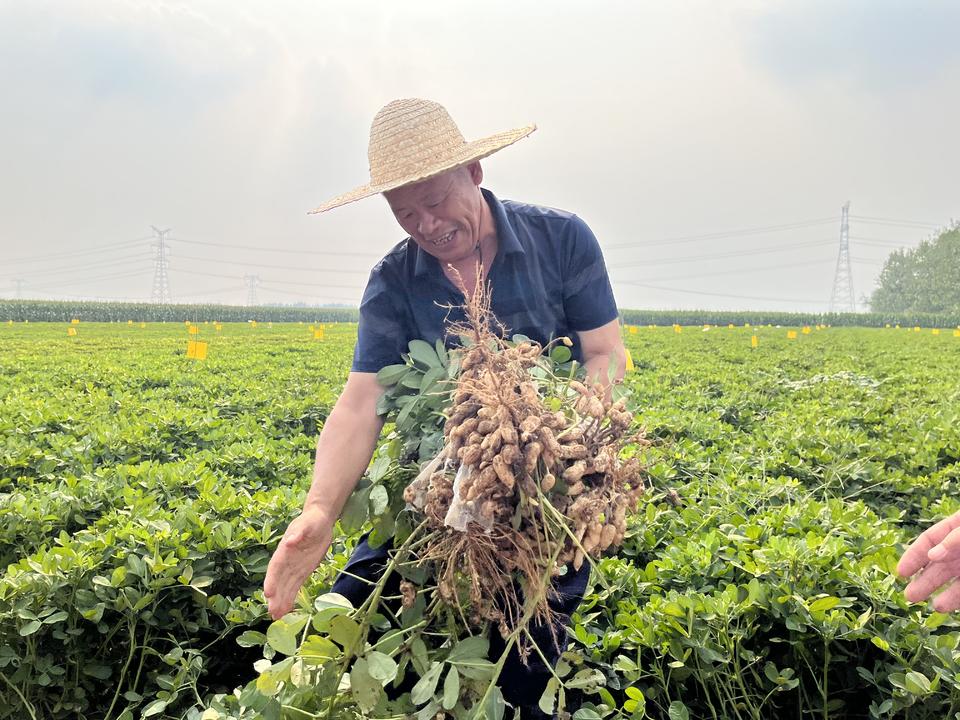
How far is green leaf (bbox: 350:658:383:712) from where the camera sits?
4.94ft

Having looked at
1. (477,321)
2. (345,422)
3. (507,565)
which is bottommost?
(507,565)

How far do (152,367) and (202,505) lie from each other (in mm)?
7339

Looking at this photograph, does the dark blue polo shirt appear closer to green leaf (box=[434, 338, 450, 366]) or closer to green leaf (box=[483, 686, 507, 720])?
green leaf (box=[434, 338, 450, 366])

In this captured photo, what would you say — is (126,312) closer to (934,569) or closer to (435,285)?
(435,285)

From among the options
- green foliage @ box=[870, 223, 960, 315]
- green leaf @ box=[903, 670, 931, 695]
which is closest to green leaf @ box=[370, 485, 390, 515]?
green leaf @ box=[903, 670, 931, 695]

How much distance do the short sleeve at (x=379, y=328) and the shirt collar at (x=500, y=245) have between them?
123 mm

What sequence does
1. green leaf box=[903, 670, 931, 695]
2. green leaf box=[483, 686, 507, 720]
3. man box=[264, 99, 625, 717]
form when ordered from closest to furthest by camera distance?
green leaf box=[483, 686, 507, 720]
green leaf box=[903, 670, 931, 695]
man box=[264, 99, 625, 717]

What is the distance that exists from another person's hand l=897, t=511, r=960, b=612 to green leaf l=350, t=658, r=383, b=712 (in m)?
Answer: 1.32

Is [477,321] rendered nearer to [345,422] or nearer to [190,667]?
[345,422]

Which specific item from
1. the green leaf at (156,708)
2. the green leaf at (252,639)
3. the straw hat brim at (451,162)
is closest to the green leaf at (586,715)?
the green leaf at (252,639)

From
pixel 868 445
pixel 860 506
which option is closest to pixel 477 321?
pixel 860 506

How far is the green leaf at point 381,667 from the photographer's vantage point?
1457 mm

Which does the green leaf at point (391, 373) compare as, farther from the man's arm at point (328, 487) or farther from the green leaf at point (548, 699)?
the green leaf at point (548, 699)

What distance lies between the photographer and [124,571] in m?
2.16
